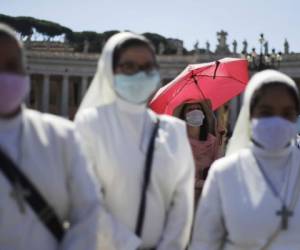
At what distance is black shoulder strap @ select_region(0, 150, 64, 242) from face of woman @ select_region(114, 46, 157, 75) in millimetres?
1022

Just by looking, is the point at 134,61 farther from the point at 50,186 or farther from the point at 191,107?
the point at 191,107

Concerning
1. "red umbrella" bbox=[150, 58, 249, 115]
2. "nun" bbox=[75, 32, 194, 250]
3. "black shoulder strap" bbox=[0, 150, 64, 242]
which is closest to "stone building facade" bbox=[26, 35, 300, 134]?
"red umbrella" bbox=[150, 58, 249, 115]

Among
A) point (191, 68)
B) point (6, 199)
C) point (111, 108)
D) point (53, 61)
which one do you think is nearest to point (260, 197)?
point (111, 108)

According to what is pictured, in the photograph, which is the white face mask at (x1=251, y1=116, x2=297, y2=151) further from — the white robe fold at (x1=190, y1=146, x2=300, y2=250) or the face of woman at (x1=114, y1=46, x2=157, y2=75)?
the face of woman at (x1=114, y1=46, x2=157, y2=75)

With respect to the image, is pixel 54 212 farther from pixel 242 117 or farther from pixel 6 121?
pixel 242 117

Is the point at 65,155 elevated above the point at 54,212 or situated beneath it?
elevated above

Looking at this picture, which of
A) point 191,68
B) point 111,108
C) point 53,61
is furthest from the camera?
point 53,61

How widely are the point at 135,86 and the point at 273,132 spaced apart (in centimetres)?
81

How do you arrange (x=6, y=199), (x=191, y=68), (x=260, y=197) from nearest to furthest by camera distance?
(x=6, y=199) < (x=260, y=197) < (x=191, y=68)

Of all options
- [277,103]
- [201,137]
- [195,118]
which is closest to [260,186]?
[277,103]

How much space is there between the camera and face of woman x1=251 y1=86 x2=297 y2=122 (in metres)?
3.45

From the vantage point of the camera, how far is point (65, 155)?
300 cm

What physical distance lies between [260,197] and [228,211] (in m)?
0.19

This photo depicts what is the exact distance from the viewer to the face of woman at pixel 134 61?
11.8 feet
